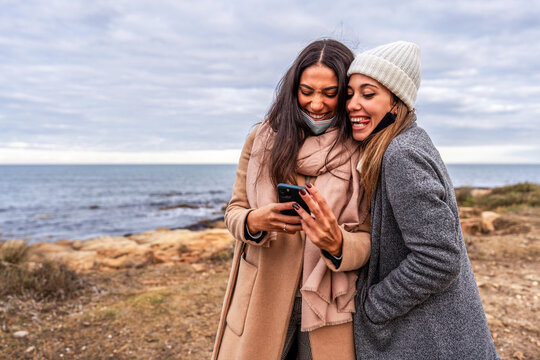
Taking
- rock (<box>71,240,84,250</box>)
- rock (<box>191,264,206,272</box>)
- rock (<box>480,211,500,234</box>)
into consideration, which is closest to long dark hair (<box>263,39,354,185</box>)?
rock (<box>191,264,206,272</box>)

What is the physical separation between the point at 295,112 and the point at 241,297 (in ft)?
3.14

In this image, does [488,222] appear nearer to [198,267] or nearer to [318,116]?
[198,267]

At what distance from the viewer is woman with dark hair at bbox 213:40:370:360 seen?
63.4 inches

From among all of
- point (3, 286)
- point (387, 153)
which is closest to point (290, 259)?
point (387, 153)

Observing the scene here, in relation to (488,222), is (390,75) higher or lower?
higher

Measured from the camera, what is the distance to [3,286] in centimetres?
488

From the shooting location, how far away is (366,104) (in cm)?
167

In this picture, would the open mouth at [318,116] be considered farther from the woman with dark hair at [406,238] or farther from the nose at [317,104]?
the woman with dark hair at [406,238]

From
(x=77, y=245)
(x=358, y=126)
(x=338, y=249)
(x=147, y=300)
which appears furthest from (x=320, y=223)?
(x=77, y=245)

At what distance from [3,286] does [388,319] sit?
17.1 ft

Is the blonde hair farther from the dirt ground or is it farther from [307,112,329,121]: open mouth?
the dirt ground

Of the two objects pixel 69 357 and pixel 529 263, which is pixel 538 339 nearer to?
pixel 529 263

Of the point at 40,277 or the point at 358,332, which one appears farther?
the point at 40,277

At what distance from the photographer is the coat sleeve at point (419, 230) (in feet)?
4.42
